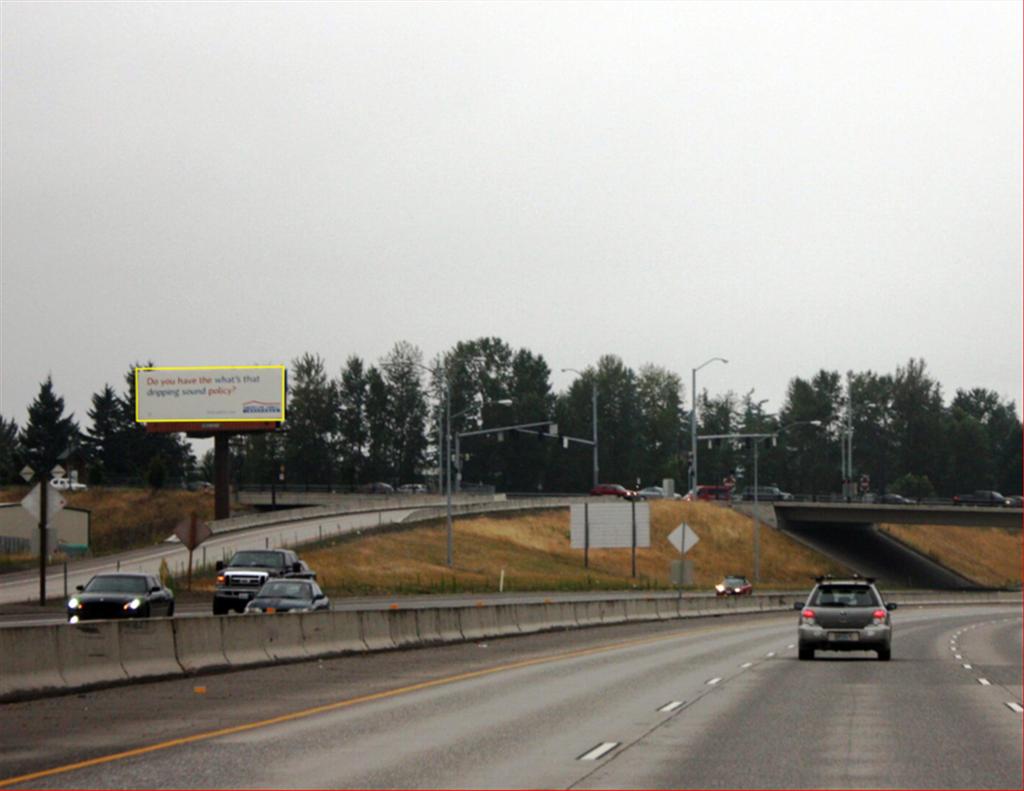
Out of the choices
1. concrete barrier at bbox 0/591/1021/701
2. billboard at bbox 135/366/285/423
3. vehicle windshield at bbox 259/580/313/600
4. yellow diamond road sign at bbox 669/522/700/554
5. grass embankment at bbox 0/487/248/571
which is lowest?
concrete barrier at bbox 0/591/1021/701

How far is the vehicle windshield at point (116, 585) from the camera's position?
37.3 meters

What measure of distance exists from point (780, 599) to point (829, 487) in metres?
128

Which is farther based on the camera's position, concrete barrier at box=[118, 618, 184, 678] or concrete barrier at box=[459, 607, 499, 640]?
concrete barrier at box=[459, 607, 499, 640]

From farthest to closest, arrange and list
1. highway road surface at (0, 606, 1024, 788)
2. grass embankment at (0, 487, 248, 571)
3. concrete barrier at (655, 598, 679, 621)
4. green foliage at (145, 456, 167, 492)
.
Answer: green foliage at (145, 456, 167, 492) < grass embankment at (0, 487, 248, 571) < concrete barrier at (655, 598, 679, 621) < highway road surface at (0, 606, 1024, 788)

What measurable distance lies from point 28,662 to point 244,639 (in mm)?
6688

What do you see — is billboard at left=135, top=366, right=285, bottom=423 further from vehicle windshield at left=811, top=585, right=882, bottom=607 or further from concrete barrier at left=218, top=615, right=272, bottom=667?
concrete barrier at left=218, top=615, right=272, bottom=667

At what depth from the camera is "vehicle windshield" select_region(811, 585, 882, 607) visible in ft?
106

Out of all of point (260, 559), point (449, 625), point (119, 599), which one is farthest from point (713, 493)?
point (119, 599)

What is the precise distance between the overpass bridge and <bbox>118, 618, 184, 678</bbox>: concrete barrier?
88.8 m

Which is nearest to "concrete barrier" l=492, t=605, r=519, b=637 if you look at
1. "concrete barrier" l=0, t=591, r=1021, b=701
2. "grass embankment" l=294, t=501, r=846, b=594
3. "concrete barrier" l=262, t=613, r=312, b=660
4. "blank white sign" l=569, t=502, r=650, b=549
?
"concrete barrier" l=0, t=591, r=1021, b=701

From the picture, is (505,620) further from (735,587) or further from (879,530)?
(879,530)

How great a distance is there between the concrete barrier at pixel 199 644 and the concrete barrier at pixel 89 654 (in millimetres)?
1746

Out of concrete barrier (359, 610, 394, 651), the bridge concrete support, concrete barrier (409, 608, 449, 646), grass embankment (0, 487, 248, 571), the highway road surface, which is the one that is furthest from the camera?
the bridge concrete support

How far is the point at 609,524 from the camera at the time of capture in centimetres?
9494
